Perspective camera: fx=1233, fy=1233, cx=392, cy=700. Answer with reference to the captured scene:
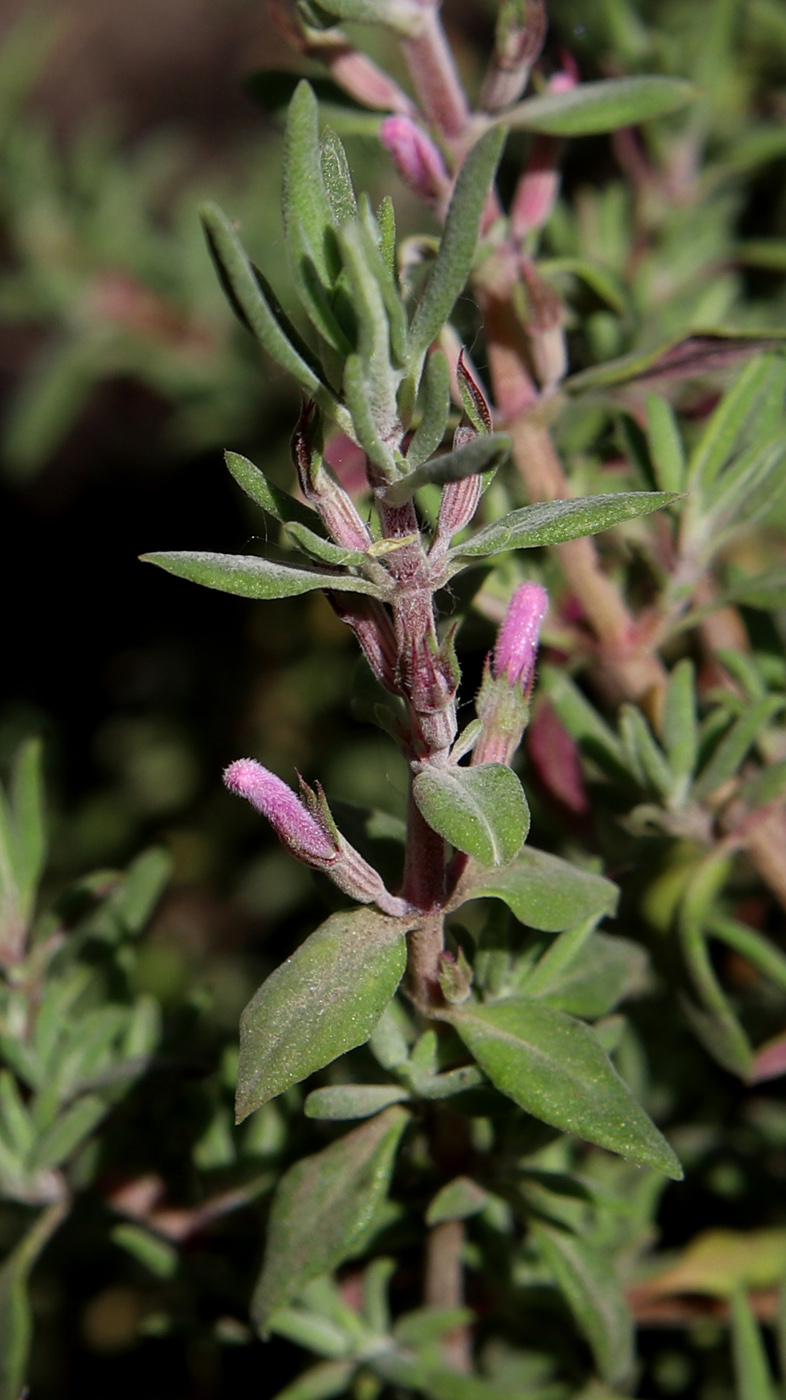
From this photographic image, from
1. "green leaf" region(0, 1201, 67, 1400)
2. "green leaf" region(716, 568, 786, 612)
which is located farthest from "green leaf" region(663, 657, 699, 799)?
"green leaf" region(0, 1201, 67, 1400)

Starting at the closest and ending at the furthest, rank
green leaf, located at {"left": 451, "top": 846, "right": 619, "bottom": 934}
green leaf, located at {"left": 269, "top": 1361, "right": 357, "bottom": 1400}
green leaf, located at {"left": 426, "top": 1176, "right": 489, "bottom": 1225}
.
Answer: green leaf, located at {"left": 451, "top": 846, "right": 619, "bottom": 934}, green leaf, located at {"left": 426, "top": 1176, "right": 489, "bottom": 1225}, green leaf, located at {"left": 269, "top": 1361, "right": 357, "bottom": 1400}

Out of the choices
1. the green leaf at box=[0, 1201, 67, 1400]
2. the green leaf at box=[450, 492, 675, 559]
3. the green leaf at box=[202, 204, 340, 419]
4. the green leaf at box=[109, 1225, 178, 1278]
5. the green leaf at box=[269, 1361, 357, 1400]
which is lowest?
the green leaf at box=[269, 1361, 357, 1400]

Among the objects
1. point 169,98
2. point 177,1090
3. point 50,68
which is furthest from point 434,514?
point 50,68

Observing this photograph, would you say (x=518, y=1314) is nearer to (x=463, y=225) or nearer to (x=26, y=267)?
(x=463, y=225)

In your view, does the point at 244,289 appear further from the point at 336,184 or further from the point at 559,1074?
the point at 559,1074

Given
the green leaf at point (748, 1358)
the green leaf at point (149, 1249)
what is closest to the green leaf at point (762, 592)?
the green leaf at point (748, 1358)

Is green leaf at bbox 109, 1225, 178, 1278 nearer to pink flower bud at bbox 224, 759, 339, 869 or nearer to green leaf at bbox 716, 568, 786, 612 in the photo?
pink flower bud at bbox 224, 759, 339, 869

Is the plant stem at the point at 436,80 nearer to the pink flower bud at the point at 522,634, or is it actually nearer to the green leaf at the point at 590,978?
the pink flower bud at the point at 522,634
